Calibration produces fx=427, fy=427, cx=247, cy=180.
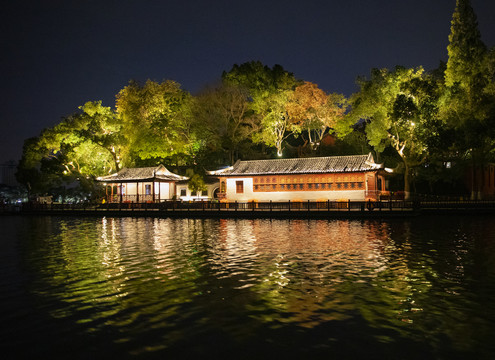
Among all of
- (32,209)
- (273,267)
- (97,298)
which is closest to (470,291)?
(273,267)

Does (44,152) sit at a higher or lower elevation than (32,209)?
higher

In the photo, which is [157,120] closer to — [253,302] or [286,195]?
[286,195]

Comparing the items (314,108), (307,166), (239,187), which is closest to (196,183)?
(239,187)

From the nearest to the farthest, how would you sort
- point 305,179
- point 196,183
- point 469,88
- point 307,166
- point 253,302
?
point 253,302
point 469,88
point 305,179
point 307,166
point 196,183

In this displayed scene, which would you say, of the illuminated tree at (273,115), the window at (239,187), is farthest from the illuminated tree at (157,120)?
the window at (239,187)

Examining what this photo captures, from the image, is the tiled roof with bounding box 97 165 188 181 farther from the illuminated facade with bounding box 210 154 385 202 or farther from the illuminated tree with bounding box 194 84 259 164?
the illuminated facade with bounding box 210 154 385 202

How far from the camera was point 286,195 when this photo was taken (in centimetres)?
4659

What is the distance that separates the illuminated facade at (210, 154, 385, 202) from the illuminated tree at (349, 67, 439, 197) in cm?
381

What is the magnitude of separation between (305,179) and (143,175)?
21152 millimetres

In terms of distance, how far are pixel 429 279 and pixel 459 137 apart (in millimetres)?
34699

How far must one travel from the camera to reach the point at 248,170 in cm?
4862

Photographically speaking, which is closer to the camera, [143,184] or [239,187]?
[239,187]

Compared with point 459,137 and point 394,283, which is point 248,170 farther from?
point 394,283

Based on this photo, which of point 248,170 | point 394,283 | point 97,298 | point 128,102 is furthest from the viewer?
point 128,102
